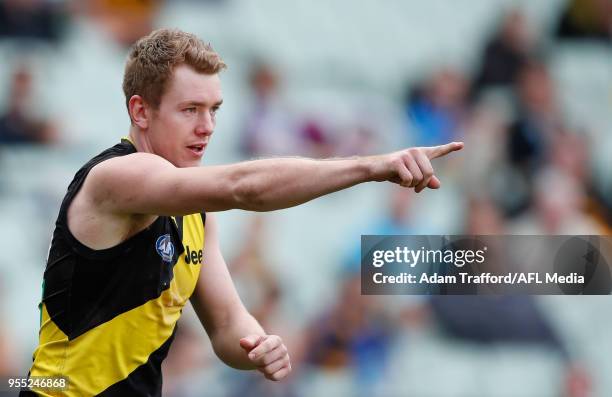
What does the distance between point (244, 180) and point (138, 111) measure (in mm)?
879

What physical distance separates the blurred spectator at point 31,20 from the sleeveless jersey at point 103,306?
5343mm

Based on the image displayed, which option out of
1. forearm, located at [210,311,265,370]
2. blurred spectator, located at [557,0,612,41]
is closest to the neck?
forearm, located at [210,311,265,370]

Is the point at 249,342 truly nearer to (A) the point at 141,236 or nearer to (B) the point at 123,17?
(A) the point at 141,236

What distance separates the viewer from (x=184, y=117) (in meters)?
3.98

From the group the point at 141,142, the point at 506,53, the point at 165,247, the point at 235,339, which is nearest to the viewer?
the point at 165,247

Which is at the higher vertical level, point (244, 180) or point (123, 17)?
point (123, 17)

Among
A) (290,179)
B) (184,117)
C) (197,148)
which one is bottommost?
(290,179)

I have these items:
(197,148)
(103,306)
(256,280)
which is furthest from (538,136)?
(103,306)

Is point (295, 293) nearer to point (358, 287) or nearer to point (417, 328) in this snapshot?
point (358, 287)

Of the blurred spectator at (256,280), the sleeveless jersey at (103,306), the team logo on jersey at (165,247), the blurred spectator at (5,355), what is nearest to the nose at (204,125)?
the sleeveless jersey at (103,306)

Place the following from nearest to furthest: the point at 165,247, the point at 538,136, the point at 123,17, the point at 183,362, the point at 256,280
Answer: the point at 165,247 → the point at 183,362 → the point at 256,280 → the point at 123,17 → the point at 538,136

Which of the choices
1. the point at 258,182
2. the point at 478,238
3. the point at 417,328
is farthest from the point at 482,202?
the point at 258,182

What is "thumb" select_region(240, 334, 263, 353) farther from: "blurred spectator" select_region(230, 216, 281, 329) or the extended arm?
"blurred spectator" select_region(230, 216, 281, 329)

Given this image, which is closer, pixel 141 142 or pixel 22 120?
pixel 141 142
